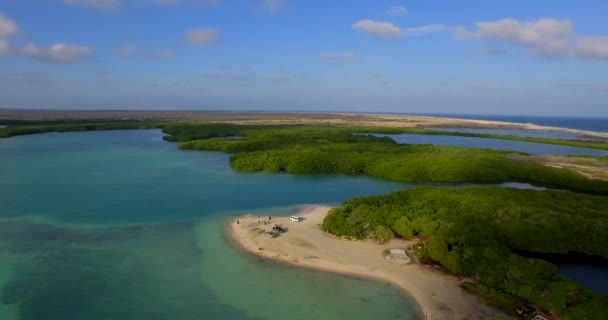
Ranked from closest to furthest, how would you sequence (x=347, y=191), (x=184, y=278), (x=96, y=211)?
1. (x=184, y=278)
2. (x=96, y=211)
3. (x=347, y=191)

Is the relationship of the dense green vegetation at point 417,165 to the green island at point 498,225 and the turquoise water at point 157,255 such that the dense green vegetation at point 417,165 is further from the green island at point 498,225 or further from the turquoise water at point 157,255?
the turquoise water at point 157,255

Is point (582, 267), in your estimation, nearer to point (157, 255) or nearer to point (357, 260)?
point (357, 260)

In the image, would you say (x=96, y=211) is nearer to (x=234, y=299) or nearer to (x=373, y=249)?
(x=234, y=299)

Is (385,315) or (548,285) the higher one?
(548,285)

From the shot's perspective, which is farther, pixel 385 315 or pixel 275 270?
pixel 275 270

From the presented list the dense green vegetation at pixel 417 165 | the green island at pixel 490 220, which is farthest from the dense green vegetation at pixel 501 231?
the dense green vegetation at pixel 417 165

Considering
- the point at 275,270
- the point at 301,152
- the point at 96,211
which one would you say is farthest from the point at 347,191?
the point at 96,211

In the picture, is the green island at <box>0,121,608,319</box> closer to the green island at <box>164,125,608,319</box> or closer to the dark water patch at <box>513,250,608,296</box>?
the green island at <box>164,125,608,319</box>
